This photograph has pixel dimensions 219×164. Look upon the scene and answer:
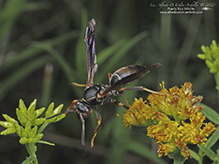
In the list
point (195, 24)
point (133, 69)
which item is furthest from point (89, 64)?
point (195, 24)

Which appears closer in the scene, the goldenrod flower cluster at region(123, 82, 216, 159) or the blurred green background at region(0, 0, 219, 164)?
the goldenrod flower cluster at region(123, 82, 216, 159)

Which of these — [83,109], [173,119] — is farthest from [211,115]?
[83,109]

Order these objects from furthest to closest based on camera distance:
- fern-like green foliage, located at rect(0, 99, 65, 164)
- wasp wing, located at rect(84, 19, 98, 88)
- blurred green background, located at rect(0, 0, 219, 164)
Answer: blurred green background, located at rect(0, 0, 219, 164) < wasp wing, located at rect(84, 19, 98, 88) < fern-like green foliage, located at rect(0, 99, 65, 164)

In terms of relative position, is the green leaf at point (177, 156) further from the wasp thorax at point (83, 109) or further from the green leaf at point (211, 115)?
the wasp thorax at point (83, 109)

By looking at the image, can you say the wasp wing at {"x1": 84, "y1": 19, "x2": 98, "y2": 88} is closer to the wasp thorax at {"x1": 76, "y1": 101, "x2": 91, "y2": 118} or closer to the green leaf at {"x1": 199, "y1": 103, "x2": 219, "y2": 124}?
the wasp thorax at {"x1": 76, "y1": 101, "x2": 91, "y2": 118}

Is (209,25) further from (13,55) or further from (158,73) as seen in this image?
(13,55)

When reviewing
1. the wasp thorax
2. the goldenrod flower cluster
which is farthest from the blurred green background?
the goldenrod flower cluster

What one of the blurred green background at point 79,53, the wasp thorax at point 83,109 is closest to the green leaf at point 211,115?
the wasp thorax at point 83,109
